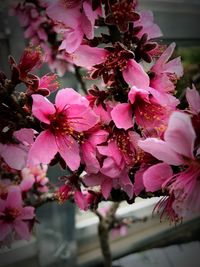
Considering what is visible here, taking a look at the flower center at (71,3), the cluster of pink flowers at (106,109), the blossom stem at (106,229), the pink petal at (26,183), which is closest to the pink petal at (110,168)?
the cluster of pink flowers at (106,109)

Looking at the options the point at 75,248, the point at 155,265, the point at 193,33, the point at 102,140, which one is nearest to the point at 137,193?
the point at 102,140

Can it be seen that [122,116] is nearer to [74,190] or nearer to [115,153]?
[115,153]

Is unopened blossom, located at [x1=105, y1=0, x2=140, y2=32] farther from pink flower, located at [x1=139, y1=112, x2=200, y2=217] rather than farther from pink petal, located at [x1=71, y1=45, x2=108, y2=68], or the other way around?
pink flower, located at [x1=139, y1=112, x2=200, y2=217]

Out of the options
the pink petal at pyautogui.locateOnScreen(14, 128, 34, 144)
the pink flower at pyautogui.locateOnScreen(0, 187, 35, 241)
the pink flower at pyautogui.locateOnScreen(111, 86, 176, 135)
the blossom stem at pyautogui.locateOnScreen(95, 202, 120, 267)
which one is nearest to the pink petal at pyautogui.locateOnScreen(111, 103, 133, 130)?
the pink flower at pyautogui.locateOnScreen(111, 86, 176, 135)

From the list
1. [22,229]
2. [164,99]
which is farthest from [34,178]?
[164,99]

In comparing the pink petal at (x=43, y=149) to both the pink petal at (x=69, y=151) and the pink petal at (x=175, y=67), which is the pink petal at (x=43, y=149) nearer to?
the pink petal at (x=69, y=151)
